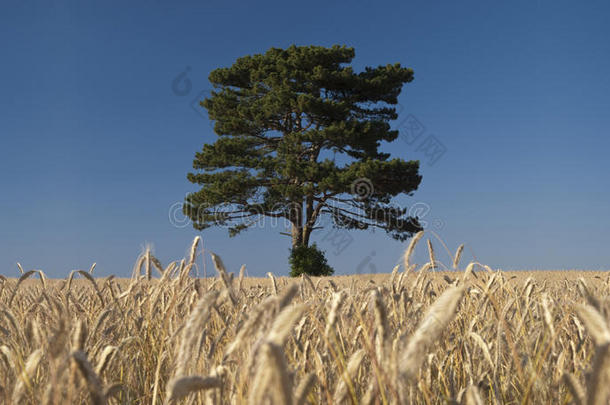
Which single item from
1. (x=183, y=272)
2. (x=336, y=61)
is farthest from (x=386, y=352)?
(x=336, y=61)

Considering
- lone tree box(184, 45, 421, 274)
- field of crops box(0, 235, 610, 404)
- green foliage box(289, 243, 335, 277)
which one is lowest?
field of crops box(0, 235, 610, 404)

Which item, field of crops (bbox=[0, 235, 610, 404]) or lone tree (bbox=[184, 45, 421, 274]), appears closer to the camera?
field of crops (bbox=[0, 235, 610, 404])

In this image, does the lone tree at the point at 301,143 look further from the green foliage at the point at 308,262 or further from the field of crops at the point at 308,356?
the field of crops at the point at 308,356

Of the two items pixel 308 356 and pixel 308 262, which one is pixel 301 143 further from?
pixel 308 356

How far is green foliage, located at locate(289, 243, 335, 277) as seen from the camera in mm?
18703

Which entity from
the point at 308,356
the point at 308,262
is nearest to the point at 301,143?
the point at 308,262

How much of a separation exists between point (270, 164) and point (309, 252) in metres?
3.90

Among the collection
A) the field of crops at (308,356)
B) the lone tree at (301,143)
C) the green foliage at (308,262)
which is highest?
the lone tree at (301,143)

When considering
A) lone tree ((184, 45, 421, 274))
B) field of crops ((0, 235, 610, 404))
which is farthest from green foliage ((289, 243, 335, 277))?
field of crops ((0, 235, 610, 404))

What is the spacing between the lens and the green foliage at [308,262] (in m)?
18.7

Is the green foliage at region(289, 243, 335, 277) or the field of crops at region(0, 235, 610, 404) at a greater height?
the green foliage at region(289, 243, 335, 277)

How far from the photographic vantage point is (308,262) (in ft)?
61.5

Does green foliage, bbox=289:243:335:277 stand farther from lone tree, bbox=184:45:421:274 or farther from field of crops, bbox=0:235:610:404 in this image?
field of crops, bbox=0:235:610:404

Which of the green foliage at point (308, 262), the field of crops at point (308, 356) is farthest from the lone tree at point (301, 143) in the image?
the field of crops at point (308, 356)
